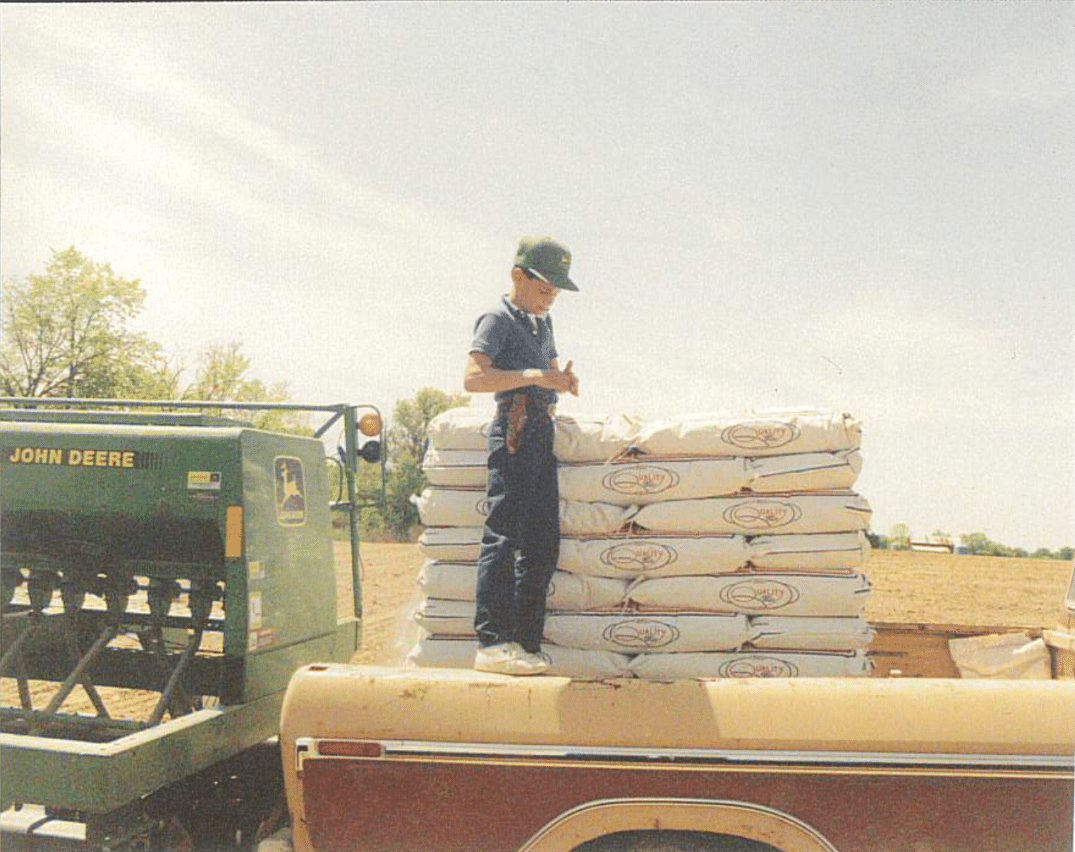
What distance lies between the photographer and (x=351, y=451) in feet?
13.2

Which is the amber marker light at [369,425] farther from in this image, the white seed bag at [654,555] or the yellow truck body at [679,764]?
the yellow truck body at [679,764]

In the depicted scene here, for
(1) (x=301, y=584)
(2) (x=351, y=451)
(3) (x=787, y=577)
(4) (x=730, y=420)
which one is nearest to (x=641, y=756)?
(3) (x=787, y=577)

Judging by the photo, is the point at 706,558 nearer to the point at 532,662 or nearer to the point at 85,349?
the point at 532,662

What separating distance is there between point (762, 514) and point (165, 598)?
2553mm

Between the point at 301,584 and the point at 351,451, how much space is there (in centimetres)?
79

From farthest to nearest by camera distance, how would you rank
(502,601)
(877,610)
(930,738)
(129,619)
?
1. (877,610)
2. (129,619)
3. (502,601)
4. (930,738)

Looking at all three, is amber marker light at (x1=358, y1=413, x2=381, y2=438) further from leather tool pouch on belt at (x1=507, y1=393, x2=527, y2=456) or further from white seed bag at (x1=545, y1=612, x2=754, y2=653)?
white seed bag at (x1=545, y1=612, x2=754, y2=653)

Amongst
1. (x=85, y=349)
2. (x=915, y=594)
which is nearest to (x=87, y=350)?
(x=85, y=349)

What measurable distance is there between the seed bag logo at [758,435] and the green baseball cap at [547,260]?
0.84 meters

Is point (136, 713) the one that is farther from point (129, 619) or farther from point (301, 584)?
point (301, 584)

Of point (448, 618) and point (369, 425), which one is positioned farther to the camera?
point (369, 425)

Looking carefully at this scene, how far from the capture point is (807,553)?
3059 mm

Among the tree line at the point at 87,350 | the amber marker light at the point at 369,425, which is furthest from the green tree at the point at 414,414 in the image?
the amber marker light at the point at 369,425

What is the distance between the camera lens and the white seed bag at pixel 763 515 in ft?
10.1
